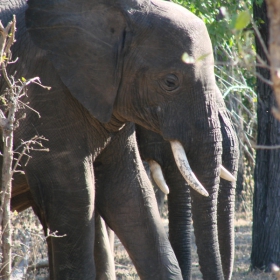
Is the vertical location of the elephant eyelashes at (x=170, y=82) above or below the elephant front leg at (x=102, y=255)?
above

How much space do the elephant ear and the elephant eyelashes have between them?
0.29 meters

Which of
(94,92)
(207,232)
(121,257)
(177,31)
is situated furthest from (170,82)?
(121,257)

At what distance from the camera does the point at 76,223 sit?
4.31m

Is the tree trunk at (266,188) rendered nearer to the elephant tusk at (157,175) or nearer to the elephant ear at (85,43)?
the elephant tusk at (157,175)

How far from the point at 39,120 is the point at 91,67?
1.46ft

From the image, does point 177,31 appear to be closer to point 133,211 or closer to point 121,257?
point 133,211

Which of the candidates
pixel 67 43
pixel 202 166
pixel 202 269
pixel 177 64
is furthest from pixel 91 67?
pixel 202 269

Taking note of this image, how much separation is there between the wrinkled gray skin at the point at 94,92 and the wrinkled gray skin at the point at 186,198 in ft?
2.60

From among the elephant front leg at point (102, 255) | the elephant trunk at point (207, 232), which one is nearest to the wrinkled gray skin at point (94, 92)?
the elephant trunk at point (207, 232)

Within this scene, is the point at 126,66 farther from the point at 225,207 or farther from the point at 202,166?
the point at 225,207

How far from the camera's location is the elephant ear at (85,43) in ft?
13.8

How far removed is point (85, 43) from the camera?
4.25m

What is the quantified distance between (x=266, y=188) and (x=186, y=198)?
1.30m

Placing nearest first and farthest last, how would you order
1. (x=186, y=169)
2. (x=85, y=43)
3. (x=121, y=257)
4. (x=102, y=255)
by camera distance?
(x=186, y=169) < (x=85, y=43) < (x=102, y=255) < (x=121, y=257)
